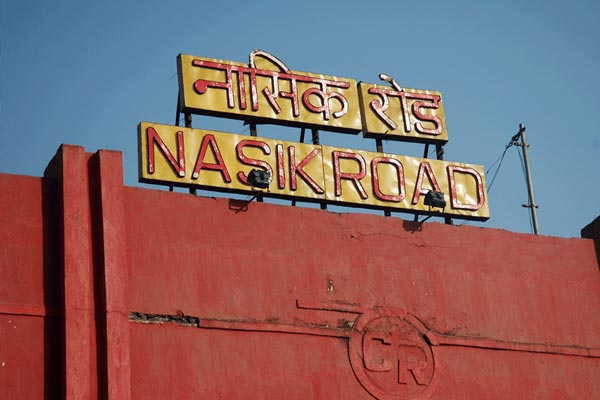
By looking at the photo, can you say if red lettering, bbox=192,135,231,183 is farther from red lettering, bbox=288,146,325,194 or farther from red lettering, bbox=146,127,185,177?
red lettering, bbox=288,146,325,194

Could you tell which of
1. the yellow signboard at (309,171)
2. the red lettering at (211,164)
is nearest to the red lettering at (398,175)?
the yellow signboard at (309,171)

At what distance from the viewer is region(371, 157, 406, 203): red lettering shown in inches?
832

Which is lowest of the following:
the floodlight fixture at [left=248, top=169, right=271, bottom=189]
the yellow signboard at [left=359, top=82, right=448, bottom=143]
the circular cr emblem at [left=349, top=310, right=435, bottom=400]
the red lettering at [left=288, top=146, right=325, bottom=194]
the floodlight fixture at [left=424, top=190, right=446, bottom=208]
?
the circular cr emblem at [left=349, top=310, right=435, bottom=400]

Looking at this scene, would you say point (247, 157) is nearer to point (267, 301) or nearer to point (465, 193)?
point (267, 301)

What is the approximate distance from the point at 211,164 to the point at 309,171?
168cm

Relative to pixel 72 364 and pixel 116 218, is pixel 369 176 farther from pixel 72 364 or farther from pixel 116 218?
pixel 72 364

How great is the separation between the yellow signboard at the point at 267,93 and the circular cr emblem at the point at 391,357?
13.5 feet

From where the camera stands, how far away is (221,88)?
834 inches

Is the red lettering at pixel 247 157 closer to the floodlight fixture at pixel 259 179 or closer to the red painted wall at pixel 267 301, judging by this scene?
the floodlight fixture at pixel 259 179

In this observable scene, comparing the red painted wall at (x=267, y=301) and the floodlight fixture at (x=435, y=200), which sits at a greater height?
the floodlight fixture at (x=435, y=200)

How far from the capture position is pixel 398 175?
2148 centimetres

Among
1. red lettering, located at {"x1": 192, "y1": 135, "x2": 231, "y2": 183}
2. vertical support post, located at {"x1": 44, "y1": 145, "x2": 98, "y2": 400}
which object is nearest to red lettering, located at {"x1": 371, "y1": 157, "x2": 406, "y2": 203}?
red lettering, located at {"x1": 192, "y1": 135, "x2": 231, "y2": 183}

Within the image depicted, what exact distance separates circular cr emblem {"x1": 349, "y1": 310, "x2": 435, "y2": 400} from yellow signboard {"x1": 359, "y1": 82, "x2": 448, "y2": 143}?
4141 mm

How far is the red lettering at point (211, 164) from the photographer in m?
20.1
